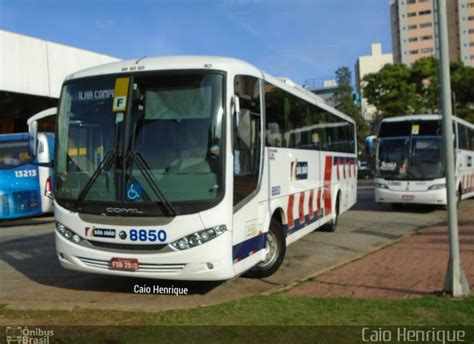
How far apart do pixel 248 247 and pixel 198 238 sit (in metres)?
0.92

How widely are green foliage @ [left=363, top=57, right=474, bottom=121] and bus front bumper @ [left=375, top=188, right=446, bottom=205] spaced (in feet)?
81.2

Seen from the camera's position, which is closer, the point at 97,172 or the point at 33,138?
the point at 97,172

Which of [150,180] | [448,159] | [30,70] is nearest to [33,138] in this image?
[150,180]

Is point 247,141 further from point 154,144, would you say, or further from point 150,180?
point 150,180

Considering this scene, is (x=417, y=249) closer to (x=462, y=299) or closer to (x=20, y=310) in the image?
(x=462, y=299)

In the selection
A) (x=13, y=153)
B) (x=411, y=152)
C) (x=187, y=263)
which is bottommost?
(x=187, y=263)

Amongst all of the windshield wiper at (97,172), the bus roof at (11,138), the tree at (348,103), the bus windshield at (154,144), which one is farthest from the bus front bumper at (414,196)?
the tree at (348,103)

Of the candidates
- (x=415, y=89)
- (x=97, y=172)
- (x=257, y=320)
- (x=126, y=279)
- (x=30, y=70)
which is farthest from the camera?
(x=415, y=89)

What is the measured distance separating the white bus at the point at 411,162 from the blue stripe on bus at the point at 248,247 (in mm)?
10510

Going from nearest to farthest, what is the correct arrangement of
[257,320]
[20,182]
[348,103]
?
[257,320], [20,182], [348,103]

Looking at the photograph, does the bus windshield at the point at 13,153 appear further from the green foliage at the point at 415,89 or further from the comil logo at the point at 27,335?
the green foliage at the point at 415,89

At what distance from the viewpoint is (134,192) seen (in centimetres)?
659

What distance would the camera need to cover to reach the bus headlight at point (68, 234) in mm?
6992

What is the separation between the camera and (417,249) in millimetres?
10188
